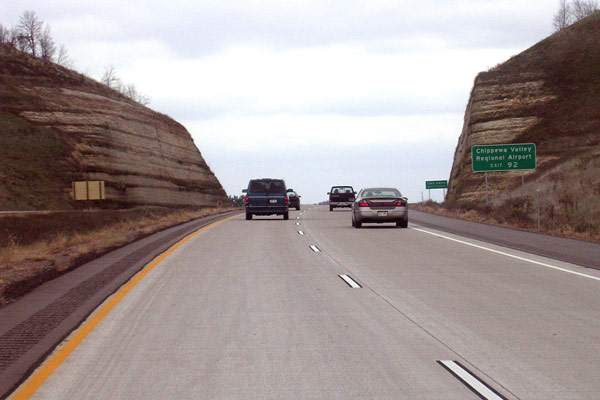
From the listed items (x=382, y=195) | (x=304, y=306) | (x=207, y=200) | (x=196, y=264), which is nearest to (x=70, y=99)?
(x=207, y=200)

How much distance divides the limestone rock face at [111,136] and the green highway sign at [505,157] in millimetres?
35599

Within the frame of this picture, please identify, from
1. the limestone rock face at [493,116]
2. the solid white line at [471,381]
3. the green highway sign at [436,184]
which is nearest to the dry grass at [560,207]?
the limestone rock face at [493,116]

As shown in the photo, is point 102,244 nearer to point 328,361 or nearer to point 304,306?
point 304,306

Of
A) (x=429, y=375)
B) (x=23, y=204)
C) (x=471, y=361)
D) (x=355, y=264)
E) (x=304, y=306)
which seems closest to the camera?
(x=429, y=375)

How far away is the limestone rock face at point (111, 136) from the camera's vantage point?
Answer: 6788 cm

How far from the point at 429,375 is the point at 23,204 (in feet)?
177

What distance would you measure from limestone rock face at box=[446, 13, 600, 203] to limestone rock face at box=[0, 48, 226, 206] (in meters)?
26.7

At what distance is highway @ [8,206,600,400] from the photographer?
6.18 metres

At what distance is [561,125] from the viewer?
65625 mm

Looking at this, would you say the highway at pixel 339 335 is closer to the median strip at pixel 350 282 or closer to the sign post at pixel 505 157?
the median strip at pixel 350 282

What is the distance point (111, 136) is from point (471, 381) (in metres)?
68.6

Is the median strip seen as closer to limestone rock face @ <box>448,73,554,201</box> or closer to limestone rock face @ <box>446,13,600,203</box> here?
limestone rock face @ <box>446,13,600,203</box>

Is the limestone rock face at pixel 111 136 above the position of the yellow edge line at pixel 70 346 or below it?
above

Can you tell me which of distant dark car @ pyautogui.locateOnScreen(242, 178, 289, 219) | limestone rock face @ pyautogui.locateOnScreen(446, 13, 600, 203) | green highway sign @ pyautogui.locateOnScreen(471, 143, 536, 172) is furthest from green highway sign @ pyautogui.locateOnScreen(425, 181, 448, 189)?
distant dark car @ pyautogui.locateOnScreen(242, 178, 289, 219)
